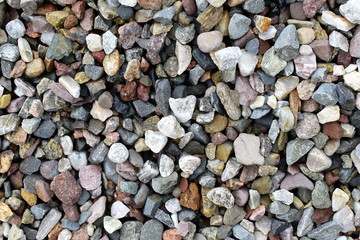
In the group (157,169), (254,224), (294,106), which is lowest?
(254,224)

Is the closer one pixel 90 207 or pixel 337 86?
pixel 337 86

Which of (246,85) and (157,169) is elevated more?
(246,85)

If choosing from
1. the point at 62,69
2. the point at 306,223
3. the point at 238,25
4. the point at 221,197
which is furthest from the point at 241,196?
the point at 62,69

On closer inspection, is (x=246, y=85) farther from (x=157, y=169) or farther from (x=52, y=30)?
(x=52, y=30)

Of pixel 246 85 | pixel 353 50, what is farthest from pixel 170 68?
pixel 353 50

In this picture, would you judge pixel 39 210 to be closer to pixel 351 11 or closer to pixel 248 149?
pixel 248 149

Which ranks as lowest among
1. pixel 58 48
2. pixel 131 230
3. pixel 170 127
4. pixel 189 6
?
pixel 131 230
